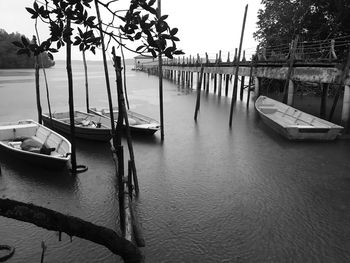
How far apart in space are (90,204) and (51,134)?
5016 mm

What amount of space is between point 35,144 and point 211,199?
280 inches

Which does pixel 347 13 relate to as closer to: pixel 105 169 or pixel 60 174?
pixel 105 169

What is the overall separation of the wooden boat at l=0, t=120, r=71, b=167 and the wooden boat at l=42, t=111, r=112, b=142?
1.48 metres

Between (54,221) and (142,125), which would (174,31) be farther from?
(142,125)

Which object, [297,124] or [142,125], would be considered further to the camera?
[297,124]

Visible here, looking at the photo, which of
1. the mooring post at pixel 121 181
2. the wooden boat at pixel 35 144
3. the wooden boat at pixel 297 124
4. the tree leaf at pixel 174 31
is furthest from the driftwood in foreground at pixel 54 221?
the wooden boat at pixel 297 124

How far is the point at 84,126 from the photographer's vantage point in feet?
47.3

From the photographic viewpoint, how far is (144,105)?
28.1 m

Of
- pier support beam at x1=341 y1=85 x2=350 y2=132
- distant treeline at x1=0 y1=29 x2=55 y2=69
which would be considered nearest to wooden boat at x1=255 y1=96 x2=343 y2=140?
pier support beam at x1=341 y1=85 x2=350 y2=132

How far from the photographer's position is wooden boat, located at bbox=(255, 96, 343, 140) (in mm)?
13953

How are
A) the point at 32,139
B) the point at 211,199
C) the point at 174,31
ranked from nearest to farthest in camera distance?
the point at 174,31 → the point at 211,199 → the point at 32,139

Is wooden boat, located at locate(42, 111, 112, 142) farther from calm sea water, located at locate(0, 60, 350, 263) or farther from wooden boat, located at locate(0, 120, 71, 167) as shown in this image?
wooden boat, located at locate(0, 120, 71, 167)

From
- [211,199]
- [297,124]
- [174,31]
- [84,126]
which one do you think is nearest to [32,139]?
[84,126]

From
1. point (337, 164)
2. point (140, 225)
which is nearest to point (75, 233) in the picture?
point (140, 225)
